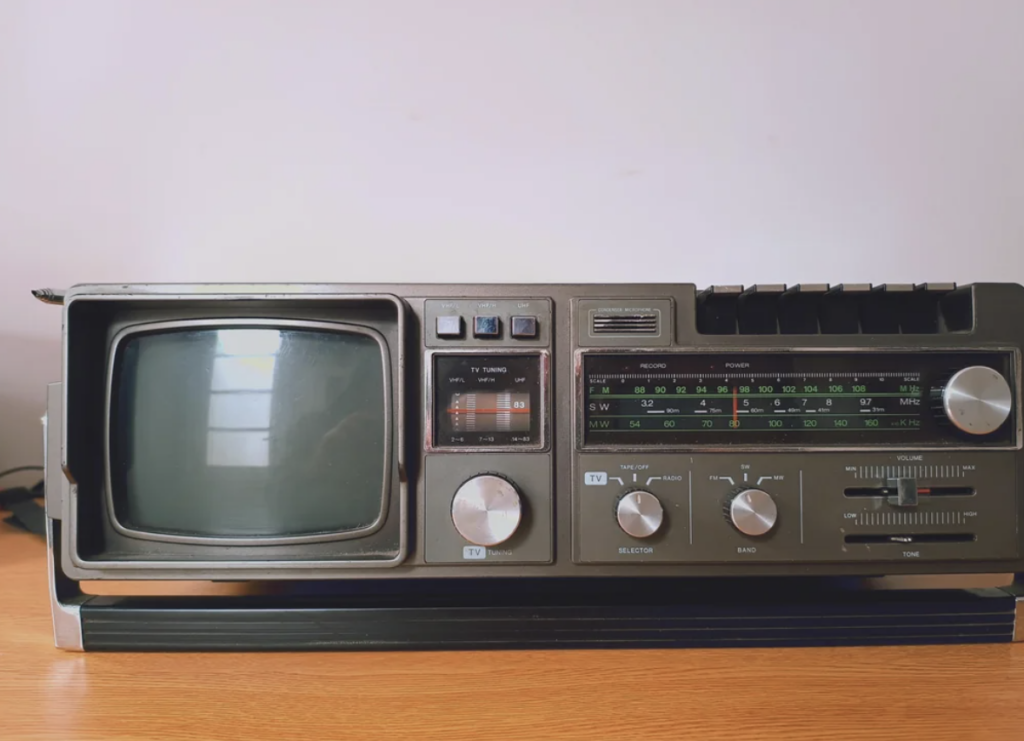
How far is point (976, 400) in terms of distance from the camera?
59 cm

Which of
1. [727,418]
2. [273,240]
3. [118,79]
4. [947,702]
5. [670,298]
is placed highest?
[118,79]

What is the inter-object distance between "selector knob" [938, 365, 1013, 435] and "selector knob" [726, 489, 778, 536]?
0.23m

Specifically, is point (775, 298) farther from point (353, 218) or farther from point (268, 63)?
point (268, 63)

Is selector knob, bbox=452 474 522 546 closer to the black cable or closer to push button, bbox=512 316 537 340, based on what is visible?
push button, bbox=512 316 537 340

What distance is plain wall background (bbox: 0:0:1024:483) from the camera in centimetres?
97

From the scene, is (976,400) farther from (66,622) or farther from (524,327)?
(66,622)

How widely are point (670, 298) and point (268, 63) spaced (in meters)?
0.87

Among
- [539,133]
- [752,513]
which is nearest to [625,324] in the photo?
[752,513]

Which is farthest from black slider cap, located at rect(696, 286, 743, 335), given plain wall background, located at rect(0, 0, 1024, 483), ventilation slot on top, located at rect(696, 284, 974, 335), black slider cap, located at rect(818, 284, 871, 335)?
plain wall background, located at rect(0, 0, 1024, 483)

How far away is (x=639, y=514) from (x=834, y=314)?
336mm

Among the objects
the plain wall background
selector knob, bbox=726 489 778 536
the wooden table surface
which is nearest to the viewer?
the wooden table surface

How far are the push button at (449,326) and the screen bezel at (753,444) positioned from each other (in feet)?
0.45

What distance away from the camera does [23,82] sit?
3.24 ft

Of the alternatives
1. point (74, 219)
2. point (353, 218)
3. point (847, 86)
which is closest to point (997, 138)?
point (847, 86)
